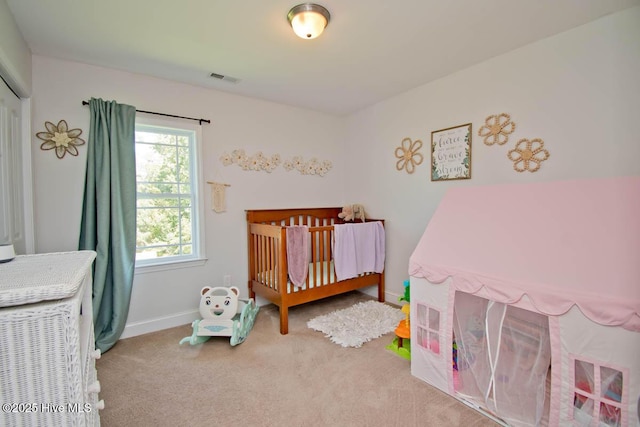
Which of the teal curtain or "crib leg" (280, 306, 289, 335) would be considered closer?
the teal curtain

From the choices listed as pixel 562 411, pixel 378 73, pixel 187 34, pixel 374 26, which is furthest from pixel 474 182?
pixel 187 34

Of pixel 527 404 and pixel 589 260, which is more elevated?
pixel 589 260

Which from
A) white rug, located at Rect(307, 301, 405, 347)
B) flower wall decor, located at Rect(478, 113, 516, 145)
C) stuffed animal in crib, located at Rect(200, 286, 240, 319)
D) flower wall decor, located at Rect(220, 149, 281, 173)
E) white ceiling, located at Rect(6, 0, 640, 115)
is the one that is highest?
white ceiling, located at Rect(6, 0, 640, 115)

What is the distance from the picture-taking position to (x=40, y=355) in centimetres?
81

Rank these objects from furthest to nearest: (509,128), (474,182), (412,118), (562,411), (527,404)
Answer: (412,118) → (474,182) → (509,128) → (527,404) → (562,411)

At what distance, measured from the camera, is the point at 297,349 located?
7.61 feet

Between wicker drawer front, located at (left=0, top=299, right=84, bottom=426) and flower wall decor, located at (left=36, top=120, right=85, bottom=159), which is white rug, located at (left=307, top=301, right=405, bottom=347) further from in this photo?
flower wall decor, located at (left=36, top=120, right=85, bottom=159)

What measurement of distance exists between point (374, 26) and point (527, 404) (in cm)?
234

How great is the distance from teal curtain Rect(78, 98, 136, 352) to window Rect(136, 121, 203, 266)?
0.21 meters

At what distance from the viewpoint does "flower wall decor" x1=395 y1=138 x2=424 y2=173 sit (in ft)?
9.87

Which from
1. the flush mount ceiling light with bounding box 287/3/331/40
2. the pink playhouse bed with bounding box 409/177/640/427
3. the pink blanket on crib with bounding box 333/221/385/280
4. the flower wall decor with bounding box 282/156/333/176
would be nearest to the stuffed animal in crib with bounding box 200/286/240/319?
A: the pink blanket on crib with bounding box 333/221/385/280

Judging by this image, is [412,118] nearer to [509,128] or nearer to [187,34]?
[509,128]

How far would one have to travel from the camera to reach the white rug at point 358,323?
2.47 meters

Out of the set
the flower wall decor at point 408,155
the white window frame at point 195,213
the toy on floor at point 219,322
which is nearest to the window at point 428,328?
the toy on floor at point 219,322
